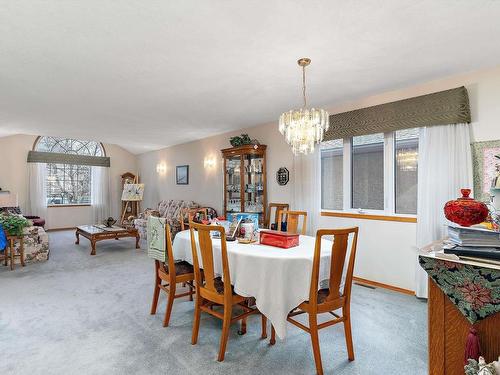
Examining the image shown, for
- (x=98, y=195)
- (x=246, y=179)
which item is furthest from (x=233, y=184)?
(x=98, y=195)

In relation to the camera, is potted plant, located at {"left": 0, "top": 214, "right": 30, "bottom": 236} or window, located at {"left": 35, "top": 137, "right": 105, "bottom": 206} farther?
window, located at {"left": 35, "top": 137, "right": 105, "bottom": 206}

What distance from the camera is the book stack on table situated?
1.08 metres

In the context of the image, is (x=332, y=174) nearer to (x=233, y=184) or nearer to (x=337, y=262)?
(x=233, y=184)

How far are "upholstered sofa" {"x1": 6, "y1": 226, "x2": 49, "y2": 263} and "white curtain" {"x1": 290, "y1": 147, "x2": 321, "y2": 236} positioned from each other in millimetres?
4124

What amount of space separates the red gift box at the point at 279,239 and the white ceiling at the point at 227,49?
1534 millimetres

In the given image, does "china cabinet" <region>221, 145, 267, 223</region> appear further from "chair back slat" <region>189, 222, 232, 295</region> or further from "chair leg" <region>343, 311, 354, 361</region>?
"chair leg" <region>343, 311, 354, 361</region>

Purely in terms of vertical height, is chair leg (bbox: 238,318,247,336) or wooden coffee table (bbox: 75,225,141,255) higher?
wooden coffee table (bbox: 75,225,141,255)

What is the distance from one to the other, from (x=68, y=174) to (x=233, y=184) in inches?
226

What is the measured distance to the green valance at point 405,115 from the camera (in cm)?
289

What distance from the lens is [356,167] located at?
3.89m

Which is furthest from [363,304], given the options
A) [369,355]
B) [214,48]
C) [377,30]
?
[214,48]

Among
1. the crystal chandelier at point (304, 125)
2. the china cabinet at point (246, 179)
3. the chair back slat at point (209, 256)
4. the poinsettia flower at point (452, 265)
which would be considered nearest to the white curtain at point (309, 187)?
the china cabinet at point (246, 179)

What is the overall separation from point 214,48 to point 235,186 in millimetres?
3125

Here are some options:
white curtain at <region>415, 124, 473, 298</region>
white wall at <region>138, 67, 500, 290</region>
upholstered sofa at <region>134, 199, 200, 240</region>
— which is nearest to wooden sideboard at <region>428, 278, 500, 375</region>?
white curtain at <region>415, 124, 473, 298</region>
